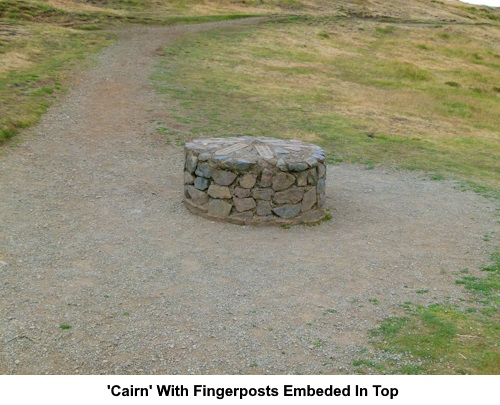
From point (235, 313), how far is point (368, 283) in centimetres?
227

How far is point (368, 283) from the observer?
8.51 metres

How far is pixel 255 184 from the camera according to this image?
34.5ft

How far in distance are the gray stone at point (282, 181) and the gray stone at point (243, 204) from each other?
511 millimetres

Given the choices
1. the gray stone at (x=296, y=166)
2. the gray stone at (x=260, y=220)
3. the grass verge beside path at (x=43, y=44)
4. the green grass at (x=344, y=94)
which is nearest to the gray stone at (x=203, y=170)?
the gray stone at (x=260, y=220)

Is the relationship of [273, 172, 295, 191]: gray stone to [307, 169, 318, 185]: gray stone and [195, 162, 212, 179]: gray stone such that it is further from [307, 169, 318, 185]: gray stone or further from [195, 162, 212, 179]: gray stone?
[195, 162, 212, 179]: gray stone

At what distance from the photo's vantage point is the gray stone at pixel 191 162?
35.8 ft

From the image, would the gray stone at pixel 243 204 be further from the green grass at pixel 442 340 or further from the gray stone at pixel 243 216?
the green grass at pixel 442 340

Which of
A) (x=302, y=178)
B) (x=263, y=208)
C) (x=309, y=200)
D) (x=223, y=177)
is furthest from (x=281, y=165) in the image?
(x=223, y=177)

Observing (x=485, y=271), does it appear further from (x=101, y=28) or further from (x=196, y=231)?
(x=101, y=28)

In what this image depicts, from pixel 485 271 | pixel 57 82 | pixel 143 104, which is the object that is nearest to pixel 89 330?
pixel 485 271

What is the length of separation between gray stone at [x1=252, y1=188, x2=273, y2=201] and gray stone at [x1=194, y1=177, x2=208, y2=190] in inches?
37.9

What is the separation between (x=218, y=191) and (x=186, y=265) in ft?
7.51

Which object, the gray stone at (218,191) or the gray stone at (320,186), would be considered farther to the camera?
the gray stone at (320,186)

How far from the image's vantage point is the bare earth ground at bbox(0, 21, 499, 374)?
21.2 ft
